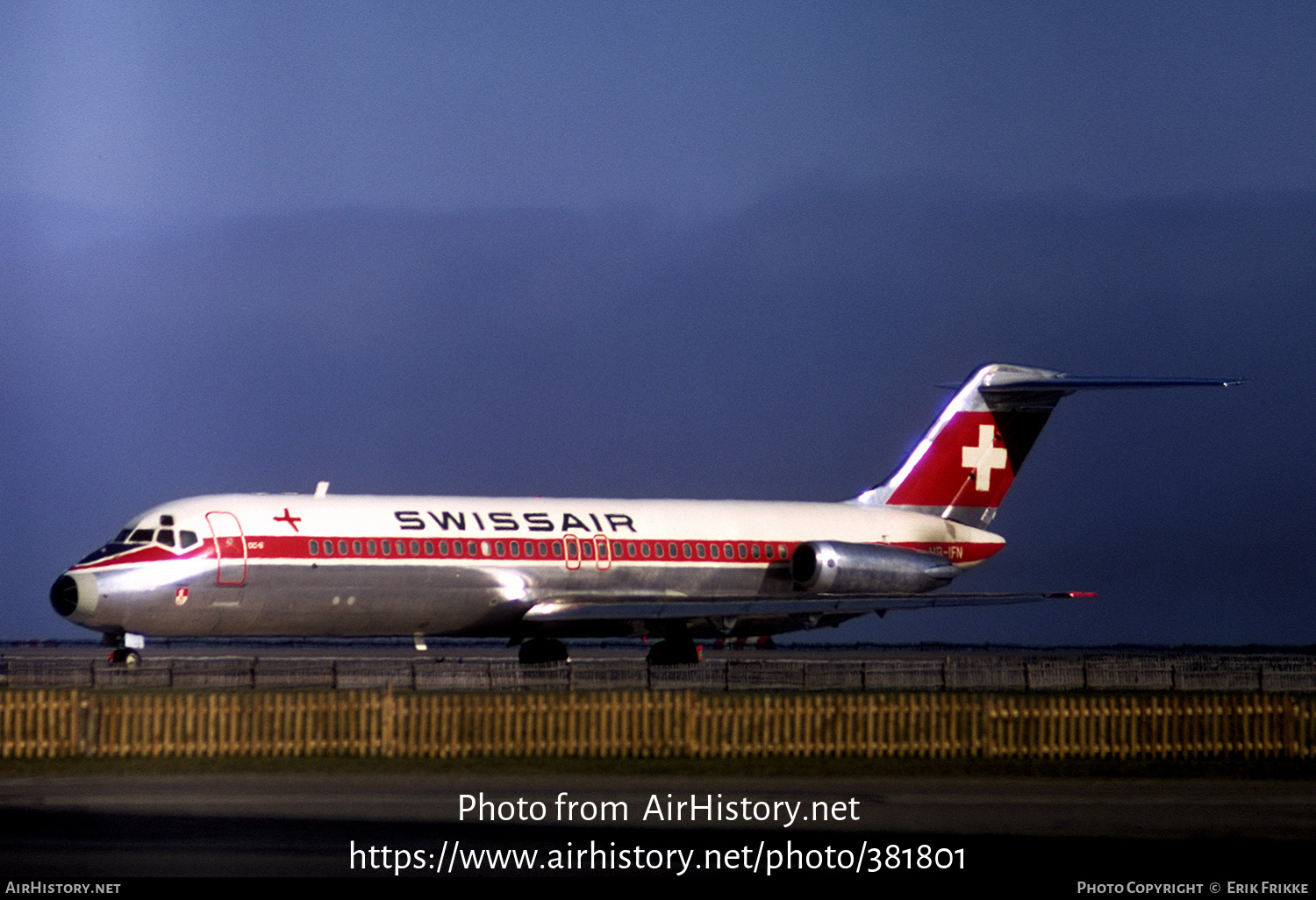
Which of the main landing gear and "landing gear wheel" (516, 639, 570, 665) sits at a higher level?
"landing gear wheel" (516, 639, 570, 665)

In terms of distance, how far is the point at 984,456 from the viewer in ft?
159

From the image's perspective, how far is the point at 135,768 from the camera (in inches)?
872

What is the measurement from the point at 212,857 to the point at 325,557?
23504mm

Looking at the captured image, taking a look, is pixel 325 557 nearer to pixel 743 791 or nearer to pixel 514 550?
pixel 514 550

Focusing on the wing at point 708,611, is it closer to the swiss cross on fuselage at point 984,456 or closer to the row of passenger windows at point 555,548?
the row of passenger windows at point 555,548

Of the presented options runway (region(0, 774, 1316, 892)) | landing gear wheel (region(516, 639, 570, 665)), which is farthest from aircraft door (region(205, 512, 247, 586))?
runway (region(0, 774, 1316, 892))

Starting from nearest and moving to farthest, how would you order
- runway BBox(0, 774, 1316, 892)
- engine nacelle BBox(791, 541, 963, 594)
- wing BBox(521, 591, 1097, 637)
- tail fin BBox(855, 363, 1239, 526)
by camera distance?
runway BBox(0, 774, 1316, 892) < wing BBox(521, 591, 1097, 637) < engine nacelle BBox(791, 541, 963, 594) < tail fin BBox(855, 363, 1239, 526)

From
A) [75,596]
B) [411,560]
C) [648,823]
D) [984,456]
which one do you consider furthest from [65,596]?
[984,456]

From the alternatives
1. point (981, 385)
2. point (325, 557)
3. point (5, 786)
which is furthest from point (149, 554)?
point (981, 385)

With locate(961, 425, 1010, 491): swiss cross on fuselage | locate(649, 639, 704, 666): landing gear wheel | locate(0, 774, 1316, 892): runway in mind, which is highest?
locate(961, 425, 1010, 491): swiss cross on fuselage

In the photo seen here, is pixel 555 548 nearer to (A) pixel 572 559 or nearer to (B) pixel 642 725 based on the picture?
(A) pixel 572 559

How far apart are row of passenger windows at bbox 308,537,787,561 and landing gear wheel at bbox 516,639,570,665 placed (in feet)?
8.37

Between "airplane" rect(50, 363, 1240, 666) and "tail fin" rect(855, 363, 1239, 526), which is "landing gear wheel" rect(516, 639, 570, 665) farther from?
"tail fin" rect(855, 363, 1239, 526)

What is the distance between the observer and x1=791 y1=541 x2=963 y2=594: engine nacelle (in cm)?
4400
